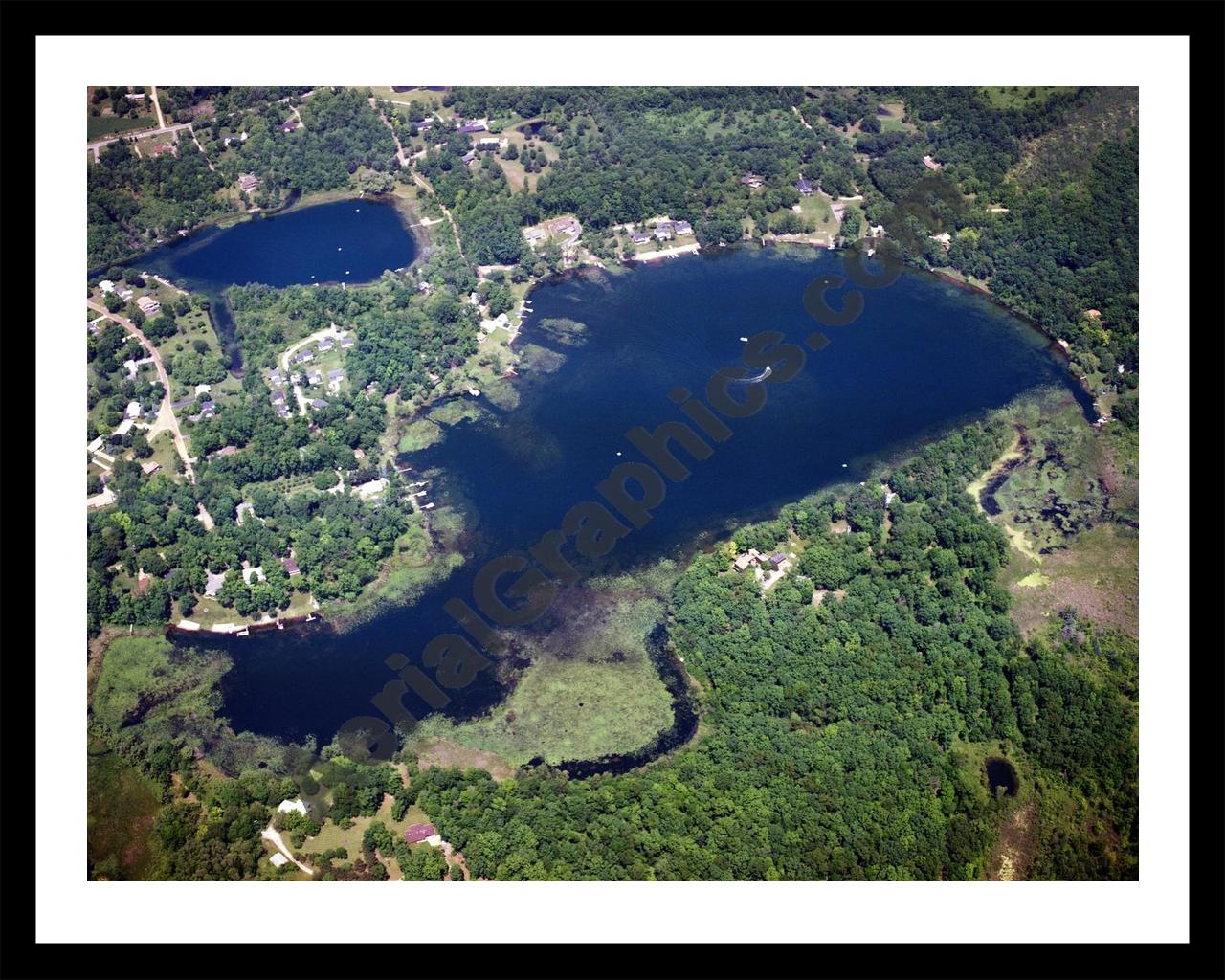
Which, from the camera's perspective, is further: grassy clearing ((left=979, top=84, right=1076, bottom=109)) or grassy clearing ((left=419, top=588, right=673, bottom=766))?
grassy clearing ((left=979, top=84, right=1076, bottom=109))

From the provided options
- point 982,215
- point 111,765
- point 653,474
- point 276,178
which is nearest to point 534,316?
point 653,474

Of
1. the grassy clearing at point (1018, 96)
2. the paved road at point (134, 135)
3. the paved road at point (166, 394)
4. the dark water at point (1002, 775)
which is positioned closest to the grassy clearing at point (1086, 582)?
the dark water at point (1002, 775)

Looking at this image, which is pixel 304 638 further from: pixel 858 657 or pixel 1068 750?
pixel 1068 750

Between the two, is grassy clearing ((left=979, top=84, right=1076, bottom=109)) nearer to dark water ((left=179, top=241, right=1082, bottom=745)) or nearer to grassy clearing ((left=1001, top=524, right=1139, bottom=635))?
dark water ((left=179, top=241, right=1082, bottom=745))

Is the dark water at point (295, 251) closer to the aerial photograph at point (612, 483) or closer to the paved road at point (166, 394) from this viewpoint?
the aerial photograph at point (612, 483)

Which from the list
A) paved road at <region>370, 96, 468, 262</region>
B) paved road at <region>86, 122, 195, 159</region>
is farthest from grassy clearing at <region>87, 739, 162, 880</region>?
paved road at <region>86, 122, 195, 159</region>
